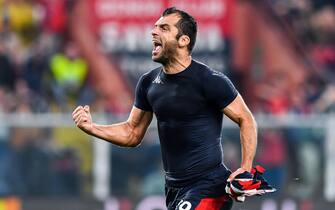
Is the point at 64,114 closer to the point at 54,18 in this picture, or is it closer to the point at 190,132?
the point at 54,18

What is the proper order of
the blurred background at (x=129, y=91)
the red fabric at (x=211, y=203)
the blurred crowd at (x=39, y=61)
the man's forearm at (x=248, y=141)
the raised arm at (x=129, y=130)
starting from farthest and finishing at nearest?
the blurred crowd at (x=39, y=61) → the blurred background at (x=129, y=91) → the raised arm at (x=129, y=130) → the red fabric at (x=211, y=203) → the man's forearm at (x=248, y=141)

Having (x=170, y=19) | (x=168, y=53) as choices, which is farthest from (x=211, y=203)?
(x=170, y=19)

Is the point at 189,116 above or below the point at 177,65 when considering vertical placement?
below

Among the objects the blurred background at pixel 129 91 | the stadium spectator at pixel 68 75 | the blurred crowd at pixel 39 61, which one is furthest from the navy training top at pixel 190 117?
the stadium spectator at pixel 68 75

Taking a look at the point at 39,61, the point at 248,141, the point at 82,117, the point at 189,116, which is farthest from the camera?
the point at 39,61

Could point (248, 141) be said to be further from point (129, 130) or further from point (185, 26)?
point (129, 130)

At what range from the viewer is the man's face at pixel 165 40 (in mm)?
9320

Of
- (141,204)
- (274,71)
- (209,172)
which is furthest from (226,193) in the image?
(274,71)

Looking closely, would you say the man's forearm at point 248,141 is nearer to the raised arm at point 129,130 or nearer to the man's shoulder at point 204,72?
the man's shoulder at point 204,72

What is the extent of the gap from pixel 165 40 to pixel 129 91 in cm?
851

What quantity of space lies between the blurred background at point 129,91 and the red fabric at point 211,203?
5018 millimetres

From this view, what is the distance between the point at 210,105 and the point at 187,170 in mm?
529

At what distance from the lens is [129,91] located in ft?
58.4

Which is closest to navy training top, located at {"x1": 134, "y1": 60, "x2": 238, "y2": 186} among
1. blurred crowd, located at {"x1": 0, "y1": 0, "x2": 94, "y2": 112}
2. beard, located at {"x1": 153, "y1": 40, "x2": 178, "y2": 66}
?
beard, located at {"x1": 153, "y1": 40, "x2": 178, "y2": 66}
